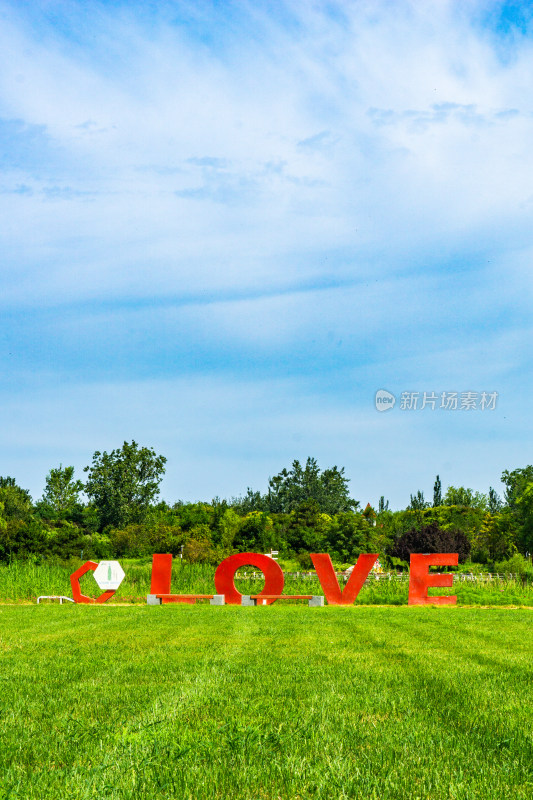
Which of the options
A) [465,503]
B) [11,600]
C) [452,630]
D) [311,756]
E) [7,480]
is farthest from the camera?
[7,480]

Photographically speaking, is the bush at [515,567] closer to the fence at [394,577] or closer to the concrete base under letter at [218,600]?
the fence at [394,577]

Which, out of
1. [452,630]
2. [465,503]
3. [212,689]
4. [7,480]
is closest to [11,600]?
[452,630]

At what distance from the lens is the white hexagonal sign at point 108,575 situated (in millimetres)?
25531

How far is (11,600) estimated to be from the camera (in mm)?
24828

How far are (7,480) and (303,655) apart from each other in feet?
329

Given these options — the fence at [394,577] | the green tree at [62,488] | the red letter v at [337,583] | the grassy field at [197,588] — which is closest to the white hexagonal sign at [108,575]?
the grassy field at [197,588]

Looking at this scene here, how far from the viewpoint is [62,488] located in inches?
3497

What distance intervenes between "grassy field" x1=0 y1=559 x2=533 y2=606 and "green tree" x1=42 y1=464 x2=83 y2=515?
5969 cm

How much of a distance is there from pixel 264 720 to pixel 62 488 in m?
87.9

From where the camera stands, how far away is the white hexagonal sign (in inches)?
1005

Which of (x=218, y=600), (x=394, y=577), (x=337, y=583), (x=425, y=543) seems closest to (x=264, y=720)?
(x=218, y=600)

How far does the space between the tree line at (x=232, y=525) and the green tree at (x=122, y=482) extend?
0.40 ft

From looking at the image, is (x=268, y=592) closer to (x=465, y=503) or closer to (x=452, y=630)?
(x=452, y=630)

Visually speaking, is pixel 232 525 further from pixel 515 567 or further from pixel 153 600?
pixel 153 600
